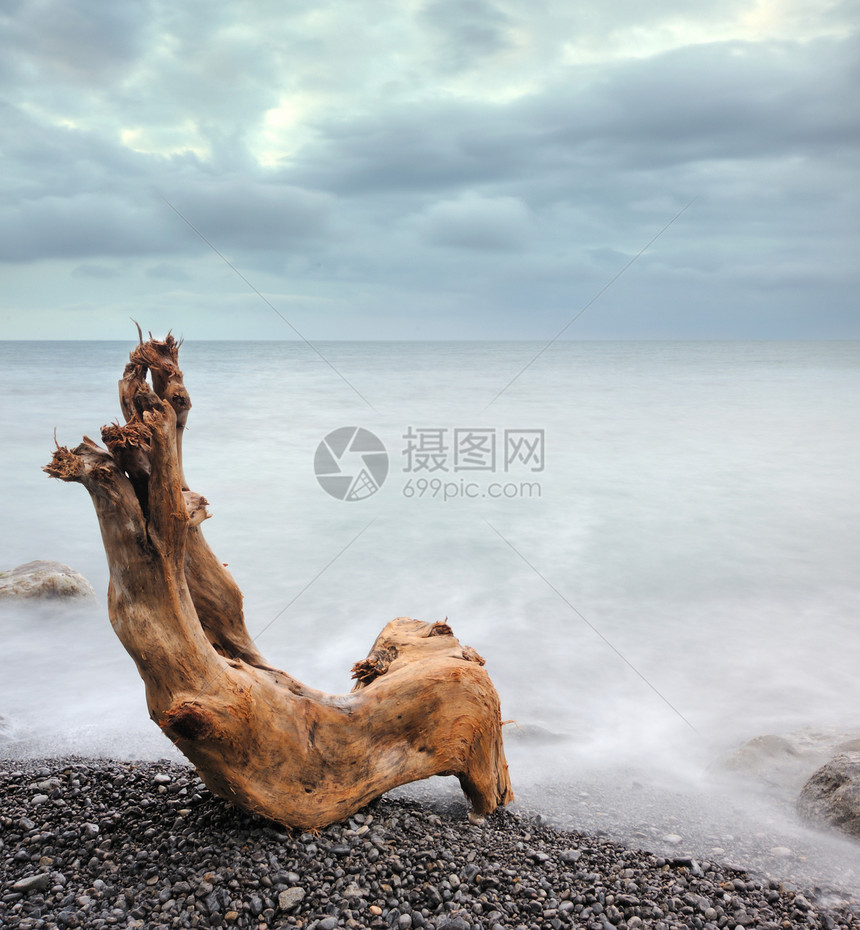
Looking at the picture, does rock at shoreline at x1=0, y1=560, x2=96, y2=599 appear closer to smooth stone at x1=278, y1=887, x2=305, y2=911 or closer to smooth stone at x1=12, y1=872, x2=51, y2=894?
smooth stone at x1=12, y1=872, x2=51, y2=894

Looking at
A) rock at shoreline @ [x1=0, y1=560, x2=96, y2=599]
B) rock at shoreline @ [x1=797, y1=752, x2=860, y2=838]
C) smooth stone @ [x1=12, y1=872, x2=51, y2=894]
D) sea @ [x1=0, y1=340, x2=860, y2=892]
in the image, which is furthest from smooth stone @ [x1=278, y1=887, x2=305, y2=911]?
rock at shoreline @ [x1=0, y1=560, x2=96, y2=599]

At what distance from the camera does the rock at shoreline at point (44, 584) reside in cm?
661

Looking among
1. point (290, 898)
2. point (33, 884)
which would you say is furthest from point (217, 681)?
point (33, 884)

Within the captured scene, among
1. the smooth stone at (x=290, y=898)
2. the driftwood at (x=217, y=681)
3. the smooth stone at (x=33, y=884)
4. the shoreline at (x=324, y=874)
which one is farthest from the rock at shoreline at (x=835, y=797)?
the smooth stone at (x=33, y=884)

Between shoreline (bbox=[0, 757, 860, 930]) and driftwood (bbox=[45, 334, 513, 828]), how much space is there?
207mm

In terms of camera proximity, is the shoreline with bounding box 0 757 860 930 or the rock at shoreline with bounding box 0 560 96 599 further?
the rock at shoreline with bounding box 0 560 96 599

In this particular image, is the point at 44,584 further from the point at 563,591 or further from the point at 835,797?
the point at 835,797

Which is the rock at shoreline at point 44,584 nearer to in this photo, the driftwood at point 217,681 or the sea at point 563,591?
the sea at point 563,591

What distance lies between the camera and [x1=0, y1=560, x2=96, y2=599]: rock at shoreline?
6608 mm

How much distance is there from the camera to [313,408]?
75.8 feet

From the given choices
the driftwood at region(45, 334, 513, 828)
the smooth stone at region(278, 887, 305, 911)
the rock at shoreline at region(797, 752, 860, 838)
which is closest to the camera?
the smooth stone at region(278, 887, 305, 911)

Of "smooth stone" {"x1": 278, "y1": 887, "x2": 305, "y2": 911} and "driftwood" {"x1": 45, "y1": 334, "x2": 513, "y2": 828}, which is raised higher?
"driftwood" {"x1": 45, "y1": 334, "x2": 513, "y2": 828}

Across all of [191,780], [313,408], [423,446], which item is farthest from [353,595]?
[313,408]

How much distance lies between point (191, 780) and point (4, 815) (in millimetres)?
743
